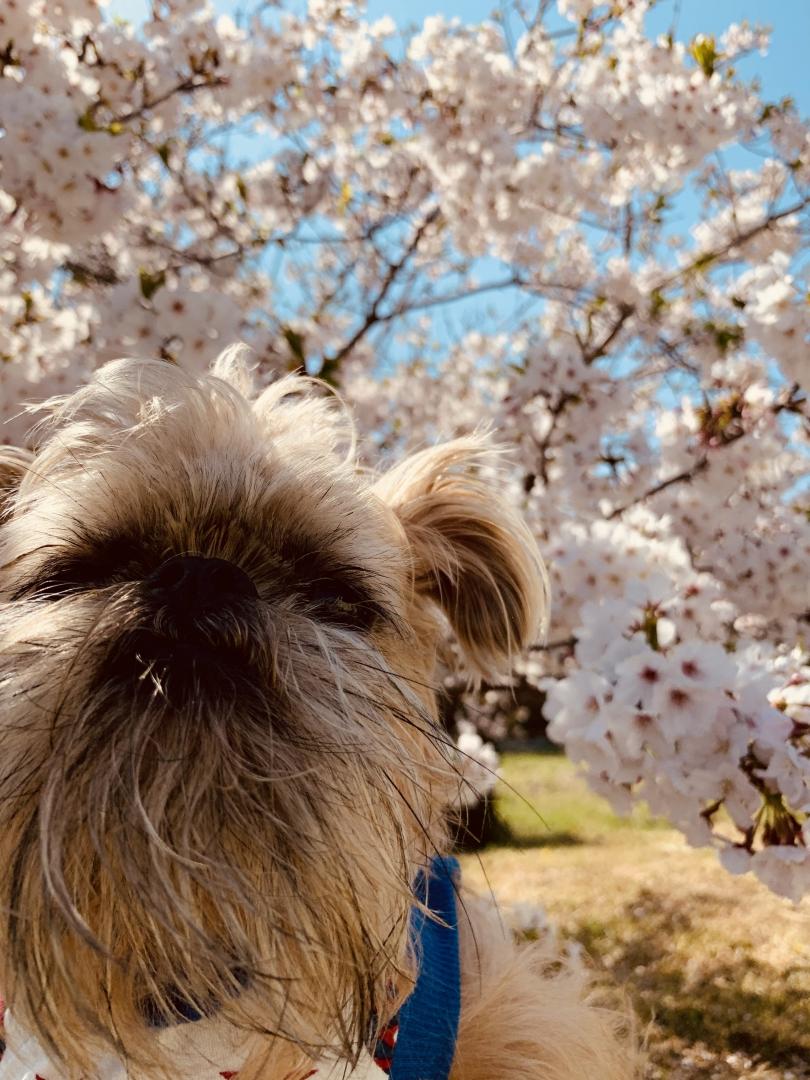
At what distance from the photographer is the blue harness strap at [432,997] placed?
1.93 meters

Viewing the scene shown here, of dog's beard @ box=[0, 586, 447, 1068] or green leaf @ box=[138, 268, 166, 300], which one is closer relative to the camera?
dog's beard @ box=[0, 586, 447, 1068]

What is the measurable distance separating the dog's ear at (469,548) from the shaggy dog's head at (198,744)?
0.55 metres

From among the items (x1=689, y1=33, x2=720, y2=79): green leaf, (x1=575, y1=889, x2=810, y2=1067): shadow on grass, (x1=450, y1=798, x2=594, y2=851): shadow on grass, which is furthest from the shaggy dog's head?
(x1=450, y1=798, x2=594, y2=851): shadow on grass

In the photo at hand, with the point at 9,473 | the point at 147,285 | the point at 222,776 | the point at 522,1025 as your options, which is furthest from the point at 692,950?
the point at 147,285

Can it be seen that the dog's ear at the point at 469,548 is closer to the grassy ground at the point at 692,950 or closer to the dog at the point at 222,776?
the dog at the point at 222,776

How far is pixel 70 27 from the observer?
5027 mm

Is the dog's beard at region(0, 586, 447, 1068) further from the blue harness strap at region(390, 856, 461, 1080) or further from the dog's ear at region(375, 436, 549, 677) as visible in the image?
the dog's ear at region(375, 436, 549, 677)

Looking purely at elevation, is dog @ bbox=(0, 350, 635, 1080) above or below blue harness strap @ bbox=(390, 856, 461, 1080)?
above

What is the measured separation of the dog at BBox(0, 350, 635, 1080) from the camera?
1.41 meters

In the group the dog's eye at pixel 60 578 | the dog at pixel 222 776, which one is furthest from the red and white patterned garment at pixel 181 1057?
the dog's eye at pixel 60 578

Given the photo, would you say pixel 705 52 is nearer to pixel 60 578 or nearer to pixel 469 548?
pixel 469 548

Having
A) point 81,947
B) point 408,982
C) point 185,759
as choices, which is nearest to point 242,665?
point 185,759

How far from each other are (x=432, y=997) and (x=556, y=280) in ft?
27.4

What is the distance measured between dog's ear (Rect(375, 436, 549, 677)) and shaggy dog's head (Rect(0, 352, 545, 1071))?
0.55 metres
